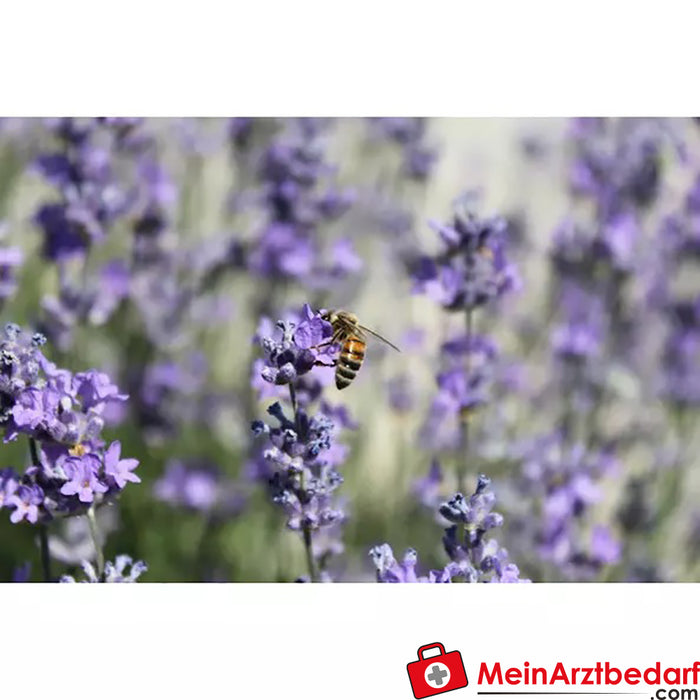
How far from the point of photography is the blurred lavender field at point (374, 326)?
3469 millimetres

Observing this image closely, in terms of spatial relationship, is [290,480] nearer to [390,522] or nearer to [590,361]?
[390,522]

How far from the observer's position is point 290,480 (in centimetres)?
249

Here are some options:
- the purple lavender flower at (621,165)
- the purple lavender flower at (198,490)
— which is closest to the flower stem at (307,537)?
the purple lavender flower at (198,490)

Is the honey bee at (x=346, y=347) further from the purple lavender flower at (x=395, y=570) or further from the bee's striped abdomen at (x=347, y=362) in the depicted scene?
the purple lavender flower at (x=395, y=570)

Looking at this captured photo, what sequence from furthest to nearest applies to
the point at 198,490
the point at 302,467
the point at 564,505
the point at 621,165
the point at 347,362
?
1. the point at 621,165
2. the point at 198,490
3. the point at 564,505
4. the point at 347,362
5. the point at 302,467

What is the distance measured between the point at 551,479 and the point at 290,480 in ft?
4.55

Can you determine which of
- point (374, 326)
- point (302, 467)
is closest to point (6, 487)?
point (302, 467)

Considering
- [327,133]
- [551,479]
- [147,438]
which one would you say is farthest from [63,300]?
[551,479]

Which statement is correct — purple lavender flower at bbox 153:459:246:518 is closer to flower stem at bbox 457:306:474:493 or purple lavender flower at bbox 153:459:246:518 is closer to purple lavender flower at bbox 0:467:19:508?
flower stem at bbox 457:306:474:493
